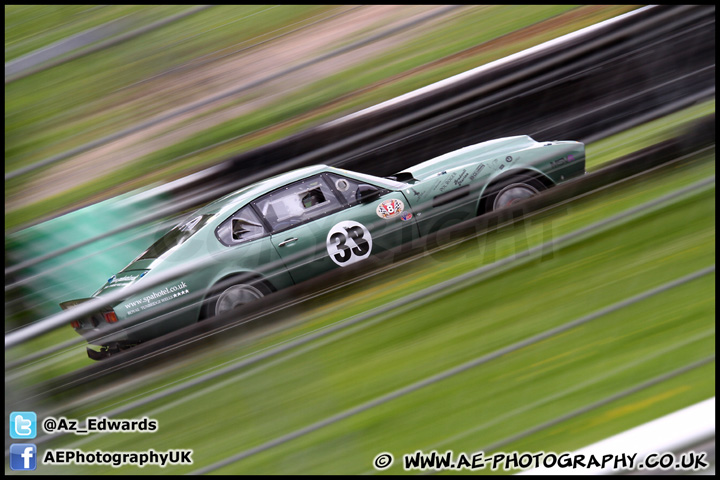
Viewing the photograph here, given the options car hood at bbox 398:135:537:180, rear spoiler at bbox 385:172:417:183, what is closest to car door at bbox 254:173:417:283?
rear spoiler at bbox 385:172:417:183

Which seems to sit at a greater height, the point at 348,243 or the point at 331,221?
the point at 331,221

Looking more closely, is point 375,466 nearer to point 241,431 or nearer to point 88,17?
point 241,431

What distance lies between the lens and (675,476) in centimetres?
145

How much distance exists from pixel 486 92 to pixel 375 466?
1.90 meters

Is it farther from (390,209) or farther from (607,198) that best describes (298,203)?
(607,198)

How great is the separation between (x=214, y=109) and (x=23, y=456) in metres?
1.66

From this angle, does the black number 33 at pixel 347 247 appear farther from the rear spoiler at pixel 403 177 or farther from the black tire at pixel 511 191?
the black tire at pixel 511 191

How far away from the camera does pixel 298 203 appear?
2.76 m

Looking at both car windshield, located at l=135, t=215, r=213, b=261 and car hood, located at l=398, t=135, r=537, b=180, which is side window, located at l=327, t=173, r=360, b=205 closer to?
car hood, located at l=398, t=135, r=537, b=180

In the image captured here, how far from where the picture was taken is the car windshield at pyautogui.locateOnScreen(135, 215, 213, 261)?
102 inches

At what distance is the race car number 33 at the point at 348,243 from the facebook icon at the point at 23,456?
4.27 ft

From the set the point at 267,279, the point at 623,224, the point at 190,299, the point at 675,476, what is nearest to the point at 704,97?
the point at 623,224

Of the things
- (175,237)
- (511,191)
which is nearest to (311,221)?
(175,237)

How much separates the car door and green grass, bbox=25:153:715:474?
0.21m
